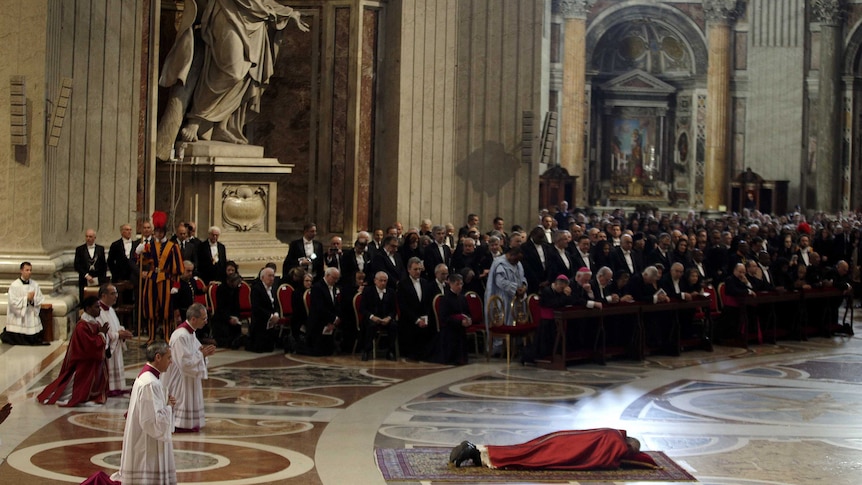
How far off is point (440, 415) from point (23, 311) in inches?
194

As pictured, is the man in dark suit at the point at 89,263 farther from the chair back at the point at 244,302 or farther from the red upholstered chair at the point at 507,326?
the red upholstered chair at the point at 507,326

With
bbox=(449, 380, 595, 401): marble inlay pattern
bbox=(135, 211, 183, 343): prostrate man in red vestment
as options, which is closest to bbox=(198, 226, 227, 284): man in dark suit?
bbox=(135, 211, 183, 343): prostrate man in red vestment

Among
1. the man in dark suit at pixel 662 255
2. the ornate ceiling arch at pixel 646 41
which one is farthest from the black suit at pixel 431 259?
the ornate ceiling arch at pixel 646 41

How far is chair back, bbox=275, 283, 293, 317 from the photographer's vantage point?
14.8 meters

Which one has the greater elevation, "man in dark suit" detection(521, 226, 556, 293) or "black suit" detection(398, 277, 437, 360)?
"man in dark suit" detection(521, 226, 556, 293)

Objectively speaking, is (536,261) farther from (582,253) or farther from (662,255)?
(662,255)

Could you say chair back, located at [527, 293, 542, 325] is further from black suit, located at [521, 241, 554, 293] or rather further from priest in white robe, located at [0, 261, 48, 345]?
priest in white robe, located at [0, 261, 48, 345]

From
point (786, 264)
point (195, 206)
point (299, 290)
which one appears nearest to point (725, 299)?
point (786, 264)

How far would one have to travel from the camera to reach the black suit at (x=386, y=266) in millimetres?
15531

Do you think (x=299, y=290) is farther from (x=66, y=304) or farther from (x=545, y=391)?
(x=545, y=391)

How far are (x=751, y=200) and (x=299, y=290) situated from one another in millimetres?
22385

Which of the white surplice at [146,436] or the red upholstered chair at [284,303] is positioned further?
the red upholstered chair at [284,303]

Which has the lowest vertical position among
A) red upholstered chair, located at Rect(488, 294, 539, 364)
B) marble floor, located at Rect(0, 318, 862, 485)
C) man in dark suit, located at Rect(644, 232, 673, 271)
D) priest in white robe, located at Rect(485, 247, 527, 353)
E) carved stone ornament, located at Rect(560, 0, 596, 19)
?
marble floor, located at Rect(0, 318, 862, 485)

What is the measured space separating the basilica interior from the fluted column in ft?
47.4
